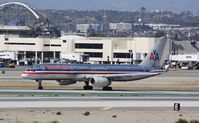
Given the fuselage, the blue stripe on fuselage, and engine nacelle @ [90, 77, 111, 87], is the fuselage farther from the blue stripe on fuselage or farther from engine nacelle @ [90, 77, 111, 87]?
engine nacelle @ [90, 77, 111, 87]

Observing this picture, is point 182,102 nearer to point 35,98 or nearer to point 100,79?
point 35,98

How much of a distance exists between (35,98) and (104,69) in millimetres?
22992

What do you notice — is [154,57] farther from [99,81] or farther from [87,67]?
[99,81]

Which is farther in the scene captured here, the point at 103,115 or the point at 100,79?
the point at 100,79

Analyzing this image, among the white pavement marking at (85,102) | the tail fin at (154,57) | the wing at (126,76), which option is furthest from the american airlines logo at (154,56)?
the white pavement marking at (85,102)

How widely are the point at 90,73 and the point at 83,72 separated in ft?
3.26

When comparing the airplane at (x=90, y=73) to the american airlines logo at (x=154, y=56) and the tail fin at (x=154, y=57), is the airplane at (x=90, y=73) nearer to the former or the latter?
the tail fin at (x=154, y=57)

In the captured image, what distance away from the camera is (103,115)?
5016 centimetres

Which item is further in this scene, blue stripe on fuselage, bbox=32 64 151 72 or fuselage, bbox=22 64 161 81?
blue stripe on fuselage, bbox=32 64 151 72

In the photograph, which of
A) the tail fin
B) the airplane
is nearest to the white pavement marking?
the airplane

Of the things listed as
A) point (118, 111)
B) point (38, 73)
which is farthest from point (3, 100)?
point (38, 73)

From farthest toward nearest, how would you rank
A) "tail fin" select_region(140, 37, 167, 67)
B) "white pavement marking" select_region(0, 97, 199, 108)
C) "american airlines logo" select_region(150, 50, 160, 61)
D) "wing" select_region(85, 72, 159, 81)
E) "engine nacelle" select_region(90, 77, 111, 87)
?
1. "american airlines logo" select_region(150, 50, 160, 61)
2. "tail fin" select_region(140, 37, 167, 67)
3. "wing" select_region(85, 72, 159, 81)
4. "engine nacelle" select_region(90, 77, 111, 87)
5. "white pavement marking" select_region(0, 97, 199, 108)

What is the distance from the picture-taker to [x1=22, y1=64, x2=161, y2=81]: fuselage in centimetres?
8288

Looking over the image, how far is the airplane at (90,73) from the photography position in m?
82.9
